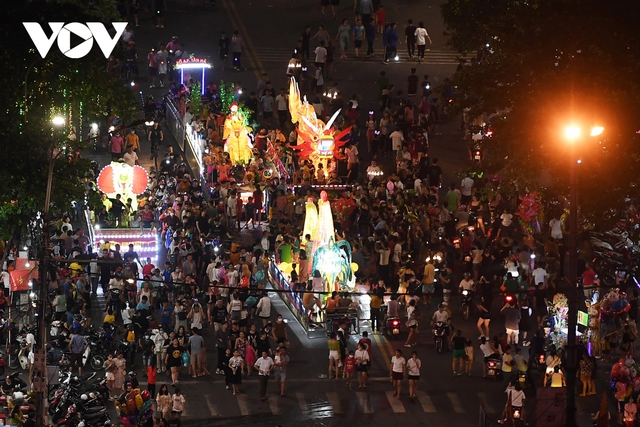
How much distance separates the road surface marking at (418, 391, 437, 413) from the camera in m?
31.3

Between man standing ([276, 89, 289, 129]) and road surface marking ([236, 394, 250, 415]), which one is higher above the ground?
man standing ([276, 89, 289, 129])

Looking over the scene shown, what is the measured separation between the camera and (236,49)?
5159cm

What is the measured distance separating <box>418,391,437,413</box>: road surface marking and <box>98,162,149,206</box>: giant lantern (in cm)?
1246

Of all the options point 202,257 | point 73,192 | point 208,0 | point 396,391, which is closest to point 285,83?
point 208,0

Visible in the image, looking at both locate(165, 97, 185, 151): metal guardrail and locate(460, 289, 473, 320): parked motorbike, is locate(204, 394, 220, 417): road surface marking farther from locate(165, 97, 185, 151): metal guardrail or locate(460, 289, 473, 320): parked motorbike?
locate(165, 97, 185, 151): metal guardrail

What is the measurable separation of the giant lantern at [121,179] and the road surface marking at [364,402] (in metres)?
11.6

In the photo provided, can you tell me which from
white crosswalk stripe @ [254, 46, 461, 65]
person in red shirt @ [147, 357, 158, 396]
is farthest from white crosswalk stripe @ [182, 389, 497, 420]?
white crosswalk stripe @ [254, 46, 461, 65]

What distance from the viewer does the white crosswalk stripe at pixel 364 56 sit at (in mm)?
52656

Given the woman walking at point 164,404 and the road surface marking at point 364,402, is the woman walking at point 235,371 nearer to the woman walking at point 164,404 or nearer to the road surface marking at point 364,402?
the woman walking at point 164,404

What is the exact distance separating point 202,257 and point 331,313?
15.5 feet

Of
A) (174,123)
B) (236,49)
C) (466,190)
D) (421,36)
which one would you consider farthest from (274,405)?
(421,36)

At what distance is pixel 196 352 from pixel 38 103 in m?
7.23

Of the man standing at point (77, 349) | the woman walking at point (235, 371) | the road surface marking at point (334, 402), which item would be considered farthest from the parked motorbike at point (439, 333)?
the man standing at point (77, 349)

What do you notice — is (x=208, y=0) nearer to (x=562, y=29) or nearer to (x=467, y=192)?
(x=467, y=192)
